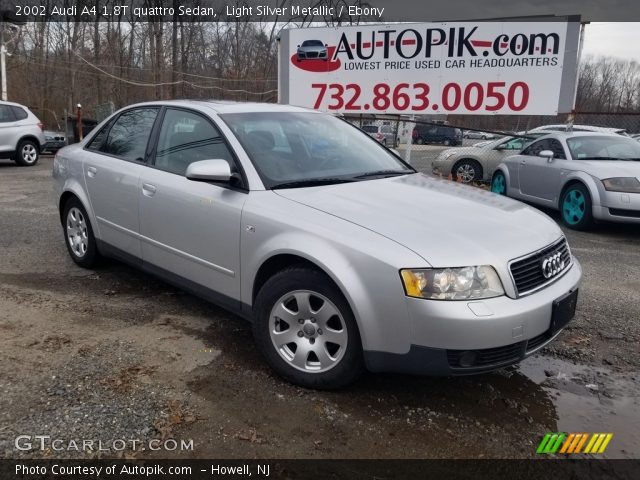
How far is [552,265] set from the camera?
314cm

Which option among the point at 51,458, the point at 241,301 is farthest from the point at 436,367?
the point at 51,458

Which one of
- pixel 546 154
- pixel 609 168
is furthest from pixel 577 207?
pixel 546 154

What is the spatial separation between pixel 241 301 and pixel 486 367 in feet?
5.04

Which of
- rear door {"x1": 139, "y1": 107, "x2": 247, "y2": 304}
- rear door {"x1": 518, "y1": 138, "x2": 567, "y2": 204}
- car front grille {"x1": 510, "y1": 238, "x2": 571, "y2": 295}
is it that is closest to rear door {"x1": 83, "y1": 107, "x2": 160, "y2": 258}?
rear door {"x1": 139, "y1": 107, "x2": 247, "y2": 304}

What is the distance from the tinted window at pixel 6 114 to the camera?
42.5ft

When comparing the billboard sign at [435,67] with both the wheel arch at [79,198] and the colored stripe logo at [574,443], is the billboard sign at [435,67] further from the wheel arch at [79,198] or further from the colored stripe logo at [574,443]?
the colored stripe logo at [574,443]

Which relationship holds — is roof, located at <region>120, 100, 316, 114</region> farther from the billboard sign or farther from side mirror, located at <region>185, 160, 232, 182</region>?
the billboard sign

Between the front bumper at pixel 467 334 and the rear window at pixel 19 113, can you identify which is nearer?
the front bumper at pixel 467 334

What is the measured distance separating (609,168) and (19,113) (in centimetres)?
1293

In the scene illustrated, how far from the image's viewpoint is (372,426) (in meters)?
2.80

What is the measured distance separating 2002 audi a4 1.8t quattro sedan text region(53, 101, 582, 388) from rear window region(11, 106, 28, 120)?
10.5 m

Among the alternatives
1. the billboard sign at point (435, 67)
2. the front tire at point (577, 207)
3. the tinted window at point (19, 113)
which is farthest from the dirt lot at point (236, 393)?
the tinted window at point (19, 113)

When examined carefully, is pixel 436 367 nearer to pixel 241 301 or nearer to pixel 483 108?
pixel 241 301

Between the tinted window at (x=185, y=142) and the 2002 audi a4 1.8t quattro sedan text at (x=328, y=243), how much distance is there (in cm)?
1
